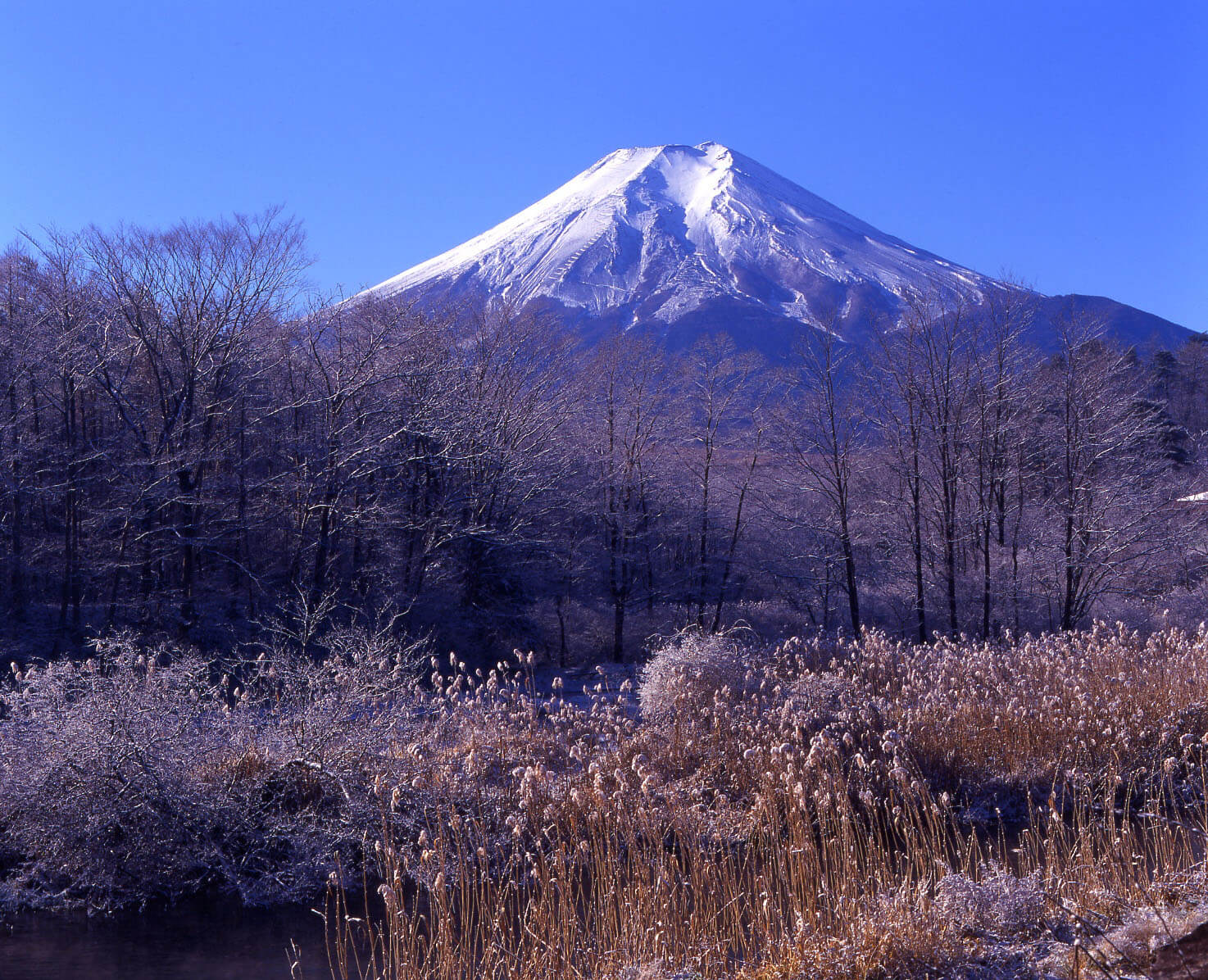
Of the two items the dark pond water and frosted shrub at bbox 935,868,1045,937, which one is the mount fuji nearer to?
the dark pond water

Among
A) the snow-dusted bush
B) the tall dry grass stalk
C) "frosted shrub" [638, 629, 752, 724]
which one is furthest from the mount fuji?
the snow-dusted bush

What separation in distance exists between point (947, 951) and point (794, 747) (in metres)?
3.77

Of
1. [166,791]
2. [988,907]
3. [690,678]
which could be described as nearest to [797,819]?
[988,907]

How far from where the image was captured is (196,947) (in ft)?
24.2

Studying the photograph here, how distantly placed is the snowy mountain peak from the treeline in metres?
49.8

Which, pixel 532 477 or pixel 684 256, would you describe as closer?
pixel 532 477

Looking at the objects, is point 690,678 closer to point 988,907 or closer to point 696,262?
point 988,907

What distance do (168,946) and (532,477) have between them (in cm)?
1659

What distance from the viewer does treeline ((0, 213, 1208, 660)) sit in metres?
19.6

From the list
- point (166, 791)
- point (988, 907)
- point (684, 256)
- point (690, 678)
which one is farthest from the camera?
point (684, 256)

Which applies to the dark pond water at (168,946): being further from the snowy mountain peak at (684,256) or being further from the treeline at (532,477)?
the snowy mountain peak at (684,256)

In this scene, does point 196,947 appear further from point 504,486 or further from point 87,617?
point 504,486

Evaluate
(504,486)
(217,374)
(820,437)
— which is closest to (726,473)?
(820,437)

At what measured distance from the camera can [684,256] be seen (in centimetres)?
10288
